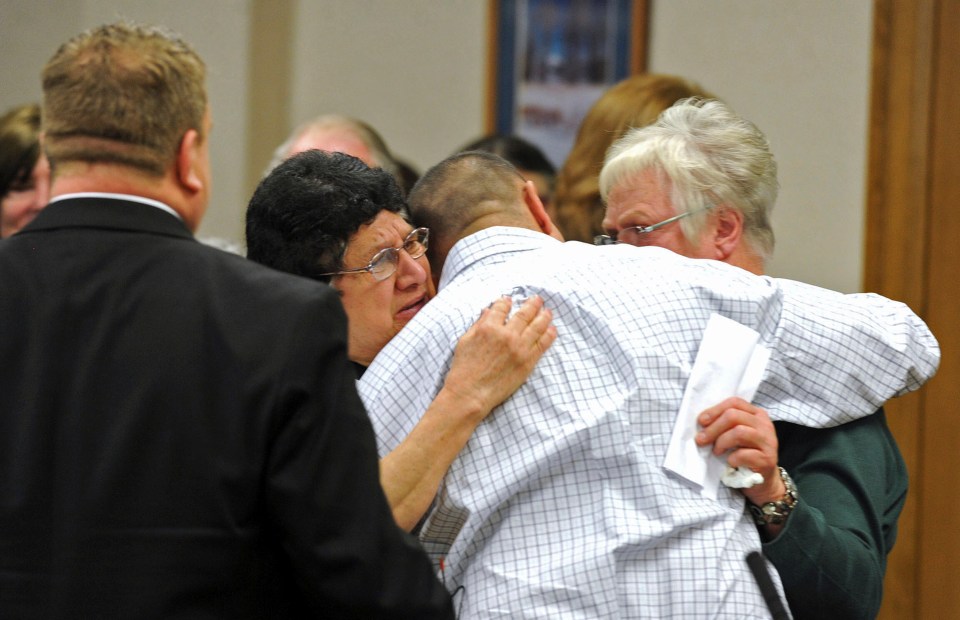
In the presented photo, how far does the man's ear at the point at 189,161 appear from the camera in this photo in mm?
1454

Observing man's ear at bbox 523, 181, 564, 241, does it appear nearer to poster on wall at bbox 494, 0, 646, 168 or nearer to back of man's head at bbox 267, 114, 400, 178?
back of man's head at bbox 267, 114, 400, 178

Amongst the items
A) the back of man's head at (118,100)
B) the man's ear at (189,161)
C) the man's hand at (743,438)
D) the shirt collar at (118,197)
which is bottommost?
the man's hand at (743,438)

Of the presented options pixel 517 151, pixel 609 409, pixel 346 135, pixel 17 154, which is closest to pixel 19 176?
pixel 17 154

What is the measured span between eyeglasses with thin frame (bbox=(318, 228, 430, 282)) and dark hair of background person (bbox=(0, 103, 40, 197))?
179cm

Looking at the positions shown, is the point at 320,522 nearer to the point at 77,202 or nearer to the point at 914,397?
the point at 77,202

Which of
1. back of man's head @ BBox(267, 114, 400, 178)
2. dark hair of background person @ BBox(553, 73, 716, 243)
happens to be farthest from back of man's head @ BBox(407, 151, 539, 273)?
back of man's head @ BBox(267, 114, 400, 178)

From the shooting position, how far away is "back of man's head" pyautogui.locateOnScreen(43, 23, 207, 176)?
1.41m

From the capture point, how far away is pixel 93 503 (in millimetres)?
1362

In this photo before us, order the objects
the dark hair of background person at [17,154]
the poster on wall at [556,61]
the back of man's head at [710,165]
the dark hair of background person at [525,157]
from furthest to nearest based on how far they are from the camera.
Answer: the poster on wall at [556,61] → the dark hair of background person at [525,157] → the dark hair of background person at [17,154] → the back of man's head at [710,165]

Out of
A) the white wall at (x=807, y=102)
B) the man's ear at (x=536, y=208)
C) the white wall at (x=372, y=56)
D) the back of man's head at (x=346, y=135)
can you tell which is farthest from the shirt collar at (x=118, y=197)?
the white wall at (x=372, y=56)

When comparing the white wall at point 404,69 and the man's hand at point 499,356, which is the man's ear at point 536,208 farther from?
the white wall at point 404,69

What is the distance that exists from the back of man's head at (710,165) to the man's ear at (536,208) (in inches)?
8.8

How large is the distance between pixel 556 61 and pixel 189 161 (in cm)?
321

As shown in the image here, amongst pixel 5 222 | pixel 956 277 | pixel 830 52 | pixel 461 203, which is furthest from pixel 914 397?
pixel 5 222
